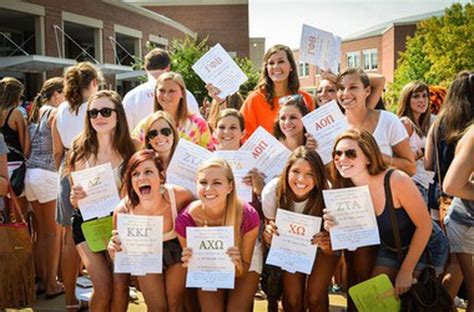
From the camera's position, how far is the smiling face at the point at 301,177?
3.52 metres

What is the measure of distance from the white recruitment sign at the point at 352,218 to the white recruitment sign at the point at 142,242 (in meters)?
1.16

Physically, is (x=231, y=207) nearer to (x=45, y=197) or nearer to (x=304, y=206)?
(x=304, y=206)

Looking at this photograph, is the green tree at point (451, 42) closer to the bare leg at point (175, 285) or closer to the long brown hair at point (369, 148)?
the long brown hair at point (369, 148)

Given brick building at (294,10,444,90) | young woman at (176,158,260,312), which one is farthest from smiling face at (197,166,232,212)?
brick building at (294,10,444,90)

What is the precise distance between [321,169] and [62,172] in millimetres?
2083

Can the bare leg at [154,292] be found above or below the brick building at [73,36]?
below

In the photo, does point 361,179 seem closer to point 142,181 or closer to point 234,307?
point 234,307

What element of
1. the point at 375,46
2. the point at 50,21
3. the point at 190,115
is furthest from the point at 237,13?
the point at 190,115

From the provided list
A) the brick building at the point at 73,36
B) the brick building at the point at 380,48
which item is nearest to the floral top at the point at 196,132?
the brick building at the point at 73,36

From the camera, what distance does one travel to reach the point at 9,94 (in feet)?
16.3

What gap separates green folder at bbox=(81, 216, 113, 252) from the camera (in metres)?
3.74

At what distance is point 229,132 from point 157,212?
998mm

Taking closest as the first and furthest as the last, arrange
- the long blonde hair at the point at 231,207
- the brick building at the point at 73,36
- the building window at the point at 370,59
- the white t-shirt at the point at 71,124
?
the long blonde hair at the point at 231,207
the white t-shirt at the point at 71,124
the brick building at the point at 73,36
the building window at the point at 370,59

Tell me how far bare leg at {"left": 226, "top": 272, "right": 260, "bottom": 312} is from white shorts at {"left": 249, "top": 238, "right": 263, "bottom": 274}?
3cm
